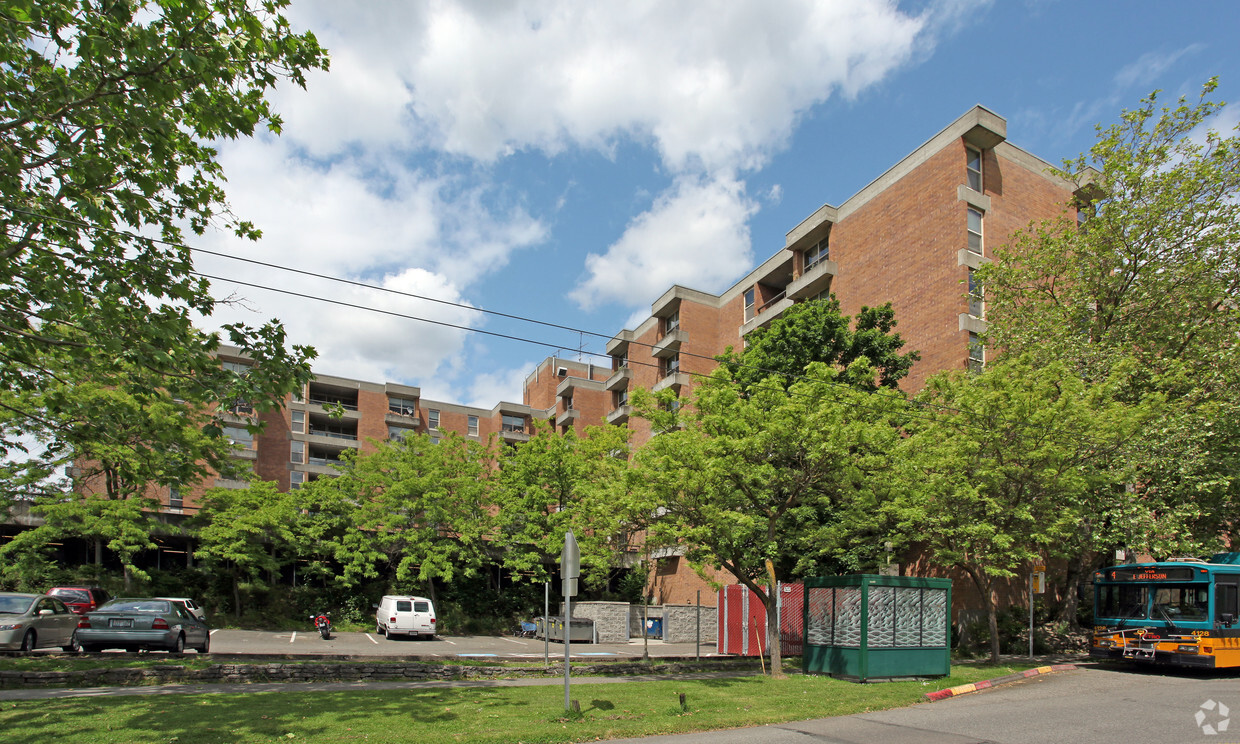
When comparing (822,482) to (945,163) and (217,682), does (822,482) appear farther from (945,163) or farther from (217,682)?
(945,163)

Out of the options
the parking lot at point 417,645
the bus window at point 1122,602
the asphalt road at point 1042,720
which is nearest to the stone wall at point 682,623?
the parking lot at point 417,645

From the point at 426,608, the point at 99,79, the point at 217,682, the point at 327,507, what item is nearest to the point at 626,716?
the point at 217,682

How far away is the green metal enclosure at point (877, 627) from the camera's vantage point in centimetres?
1777

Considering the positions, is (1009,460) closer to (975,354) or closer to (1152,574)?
(1152,574)

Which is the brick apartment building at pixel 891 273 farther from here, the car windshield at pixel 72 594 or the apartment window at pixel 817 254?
the car windshield at pixel 72 594

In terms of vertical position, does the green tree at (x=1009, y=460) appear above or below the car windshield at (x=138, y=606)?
above

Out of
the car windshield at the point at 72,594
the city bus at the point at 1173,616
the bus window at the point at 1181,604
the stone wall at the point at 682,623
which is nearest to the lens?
the city bus at the point at 1173,616

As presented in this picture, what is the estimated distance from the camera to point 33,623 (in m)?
17.0

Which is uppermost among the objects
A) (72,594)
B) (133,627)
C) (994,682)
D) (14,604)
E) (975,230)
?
(975,230)

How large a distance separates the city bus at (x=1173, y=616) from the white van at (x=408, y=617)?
23313mm

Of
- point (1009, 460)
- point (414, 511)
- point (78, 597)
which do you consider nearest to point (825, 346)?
point (1009, 460)

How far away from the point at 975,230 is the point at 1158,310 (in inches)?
316

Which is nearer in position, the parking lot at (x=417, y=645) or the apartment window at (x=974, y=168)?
the parking lot at (x=417, y=645)

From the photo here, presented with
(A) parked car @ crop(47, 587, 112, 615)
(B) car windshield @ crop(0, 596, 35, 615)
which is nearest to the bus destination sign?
(B) car windshield @ crop(0, 596, 35, 615)
